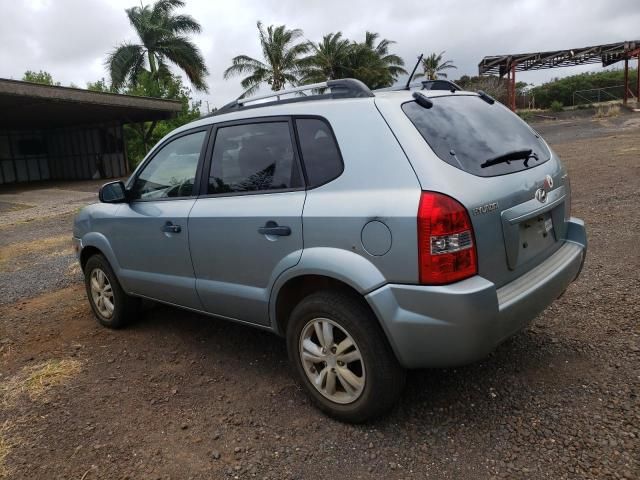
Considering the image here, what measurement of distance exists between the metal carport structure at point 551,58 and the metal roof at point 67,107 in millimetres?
18843

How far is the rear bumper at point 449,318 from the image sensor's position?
91.6 inches

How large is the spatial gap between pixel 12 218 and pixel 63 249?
6505mm

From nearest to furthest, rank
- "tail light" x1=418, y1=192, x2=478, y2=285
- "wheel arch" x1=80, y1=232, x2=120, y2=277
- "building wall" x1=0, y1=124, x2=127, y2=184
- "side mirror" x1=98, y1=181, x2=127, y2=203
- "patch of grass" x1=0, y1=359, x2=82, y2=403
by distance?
"tail light" x1=418, y1=192, x2=478, y2=285 → "patch of grass" x1=0, y1=359, x2=82, y2=403 → "side mirror" x1=98, y1=181, x2=127, y2=203 → "wheel arch" x1=80, y1=232, x2=120, y2=277 → "building wall" x1=0, y1=124, x2=127, y2=184

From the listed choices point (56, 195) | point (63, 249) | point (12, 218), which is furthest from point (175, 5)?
point (63, 249)

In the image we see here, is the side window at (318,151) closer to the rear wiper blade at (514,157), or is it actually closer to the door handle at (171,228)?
the rear wiper blade at (514,157)

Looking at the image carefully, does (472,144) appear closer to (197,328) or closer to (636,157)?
(197,328)

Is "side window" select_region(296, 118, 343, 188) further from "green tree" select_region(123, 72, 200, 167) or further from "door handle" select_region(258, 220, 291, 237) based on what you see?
"green tree" select_region(123, 72, 200, 167)

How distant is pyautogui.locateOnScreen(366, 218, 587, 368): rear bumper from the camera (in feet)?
7.63

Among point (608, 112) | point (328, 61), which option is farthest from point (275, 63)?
point (608, 112)

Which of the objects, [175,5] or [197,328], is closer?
[197,328]

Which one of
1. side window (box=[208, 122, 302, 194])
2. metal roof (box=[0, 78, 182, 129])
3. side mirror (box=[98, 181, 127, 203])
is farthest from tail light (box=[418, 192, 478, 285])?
metal roof (box=[0, 78, 182, 129])

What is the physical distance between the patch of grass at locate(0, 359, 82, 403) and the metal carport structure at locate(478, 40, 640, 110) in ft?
99.6

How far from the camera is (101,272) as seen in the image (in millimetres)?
4477

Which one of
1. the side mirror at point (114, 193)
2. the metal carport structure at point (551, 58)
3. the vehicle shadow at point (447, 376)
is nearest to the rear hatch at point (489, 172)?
the vehicle shadow at point (447, 376)
